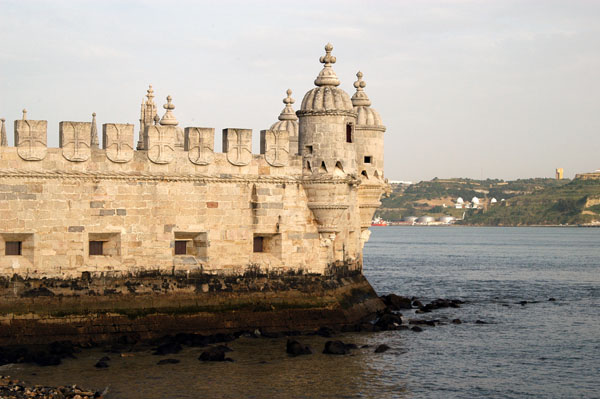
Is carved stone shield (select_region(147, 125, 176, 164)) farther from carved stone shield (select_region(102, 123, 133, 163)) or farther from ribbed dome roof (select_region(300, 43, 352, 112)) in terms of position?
ribbed dome roof (select_region(300, 43, 352, 112))

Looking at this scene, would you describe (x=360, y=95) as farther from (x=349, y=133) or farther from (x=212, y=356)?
(x=212, y=356)

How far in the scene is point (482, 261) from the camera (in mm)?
82562

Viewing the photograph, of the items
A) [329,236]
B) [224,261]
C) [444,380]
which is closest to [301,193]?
[329,236]

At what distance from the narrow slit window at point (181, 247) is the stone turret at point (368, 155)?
921 centimetres

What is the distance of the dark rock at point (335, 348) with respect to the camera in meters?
25.9

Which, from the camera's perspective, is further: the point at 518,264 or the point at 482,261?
the point at 482,261

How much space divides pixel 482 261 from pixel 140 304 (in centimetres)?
5980

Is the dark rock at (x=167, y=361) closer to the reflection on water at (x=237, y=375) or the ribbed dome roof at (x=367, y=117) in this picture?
the reflection on water at (x=237, y=375)

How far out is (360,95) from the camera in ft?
119

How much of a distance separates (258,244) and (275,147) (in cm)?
325

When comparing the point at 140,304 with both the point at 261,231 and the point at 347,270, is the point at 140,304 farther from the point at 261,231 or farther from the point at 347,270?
the point at 347,270

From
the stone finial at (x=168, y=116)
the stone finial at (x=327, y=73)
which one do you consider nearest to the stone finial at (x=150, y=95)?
the stone finial at (x=168, y=116)

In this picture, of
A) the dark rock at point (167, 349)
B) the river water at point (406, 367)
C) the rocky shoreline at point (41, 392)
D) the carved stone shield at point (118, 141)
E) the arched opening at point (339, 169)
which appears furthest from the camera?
the arched opening at point (339, 169)

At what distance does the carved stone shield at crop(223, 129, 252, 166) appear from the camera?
28688mm
